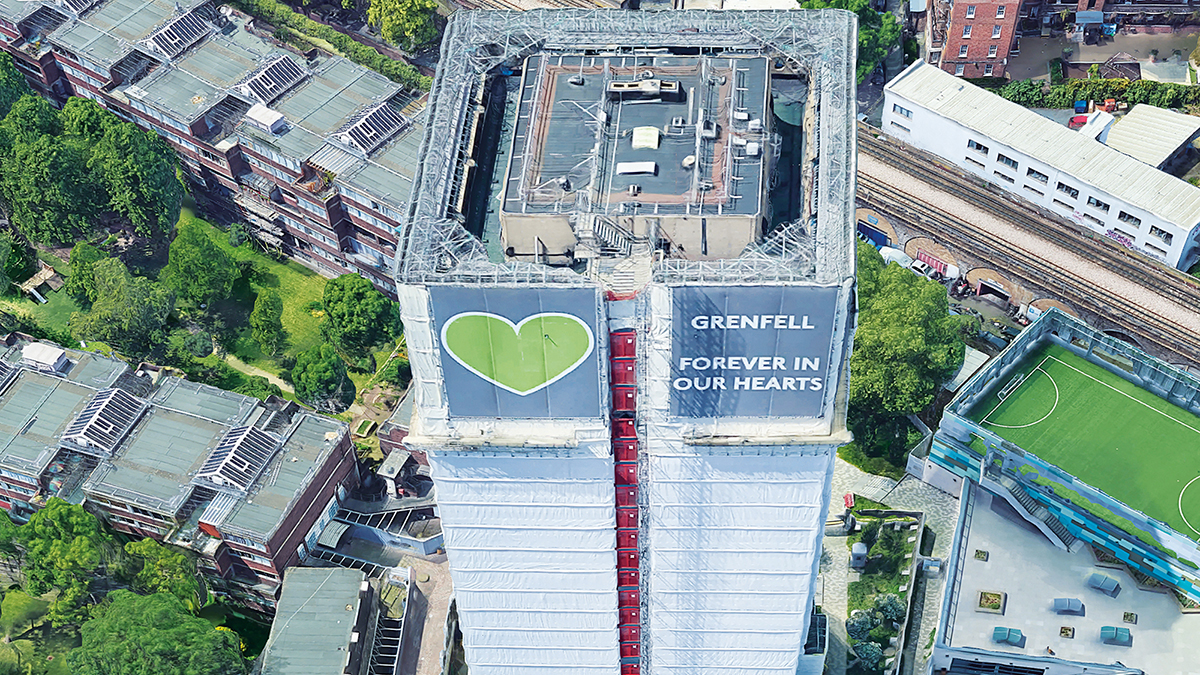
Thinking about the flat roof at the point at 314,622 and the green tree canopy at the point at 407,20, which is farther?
the green tree canopy at the point at 407,20

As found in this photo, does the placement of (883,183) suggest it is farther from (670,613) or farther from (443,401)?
(443,401)

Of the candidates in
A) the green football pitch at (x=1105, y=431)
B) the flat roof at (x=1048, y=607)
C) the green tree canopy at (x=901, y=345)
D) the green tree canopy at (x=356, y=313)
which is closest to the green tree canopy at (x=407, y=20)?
the green tree canopy at (x=356, y=313)

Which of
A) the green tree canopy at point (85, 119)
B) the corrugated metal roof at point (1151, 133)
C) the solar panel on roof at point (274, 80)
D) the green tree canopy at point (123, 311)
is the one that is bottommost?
the green tree canopy at point (123, 311)

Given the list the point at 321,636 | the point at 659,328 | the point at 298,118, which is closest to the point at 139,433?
the point at 321,636

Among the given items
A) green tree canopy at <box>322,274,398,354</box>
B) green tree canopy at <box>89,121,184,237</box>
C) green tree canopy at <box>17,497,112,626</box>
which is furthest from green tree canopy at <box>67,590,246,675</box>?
green tree canopy at <box>89,121,184,237</box>

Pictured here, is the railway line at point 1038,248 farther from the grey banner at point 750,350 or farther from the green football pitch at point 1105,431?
the grey banner at point 750,350

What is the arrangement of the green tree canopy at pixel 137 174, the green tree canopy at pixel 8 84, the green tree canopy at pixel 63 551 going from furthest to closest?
1. the green tree canopy at pixel 8 84
2. the green tree canopy at pixel 137 174
3. the green tree canopy at pixel 63 551

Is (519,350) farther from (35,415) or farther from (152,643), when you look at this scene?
(35,415)
